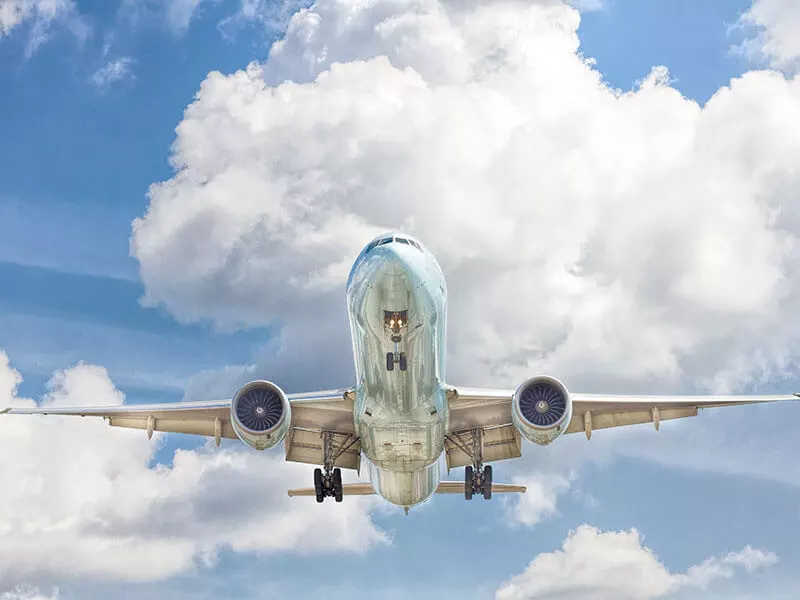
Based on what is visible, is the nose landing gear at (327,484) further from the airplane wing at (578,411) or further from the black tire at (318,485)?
the airplane wing at (578,411)

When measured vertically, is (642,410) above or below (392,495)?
above

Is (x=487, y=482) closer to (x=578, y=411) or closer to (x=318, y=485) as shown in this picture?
(x=578, y=411)

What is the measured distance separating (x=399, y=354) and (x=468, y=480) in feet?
31.7

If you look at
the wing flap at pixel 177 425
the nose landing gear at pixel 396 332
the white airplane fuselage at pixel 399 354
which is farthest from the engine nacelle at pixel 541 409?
the wing flap at pixel 177 425

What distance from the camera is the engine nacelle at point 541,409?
2838cm

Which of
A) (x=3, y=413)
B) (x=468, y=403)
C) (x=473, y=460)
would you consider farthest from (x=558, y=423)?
(x=3, y=413)

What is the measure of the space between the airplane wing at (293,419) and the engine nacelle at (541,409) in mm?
5087

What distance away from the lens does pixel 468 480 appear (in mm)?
33719

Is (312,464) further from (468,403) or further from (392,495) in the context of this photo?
(468,403)

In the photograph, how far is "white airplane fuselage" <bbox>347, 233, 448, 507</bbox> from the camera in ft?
78.7

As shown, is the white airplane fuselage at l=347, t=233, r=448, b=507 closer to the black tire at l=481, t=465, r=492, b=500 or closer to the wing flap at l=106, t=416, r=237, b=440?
the black tire at l=481, t=465, r=492, b=500

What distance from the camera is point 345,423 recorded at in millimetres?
32281

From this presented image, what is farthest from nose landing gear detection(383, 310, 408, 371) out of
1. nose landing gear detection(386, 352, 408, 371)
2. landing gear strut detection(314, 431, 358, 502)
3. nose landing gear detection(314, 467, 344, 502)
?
nose landing gear detection(314, 467, 344, 502)

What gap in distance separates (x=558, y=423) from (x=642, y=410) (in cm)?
520
